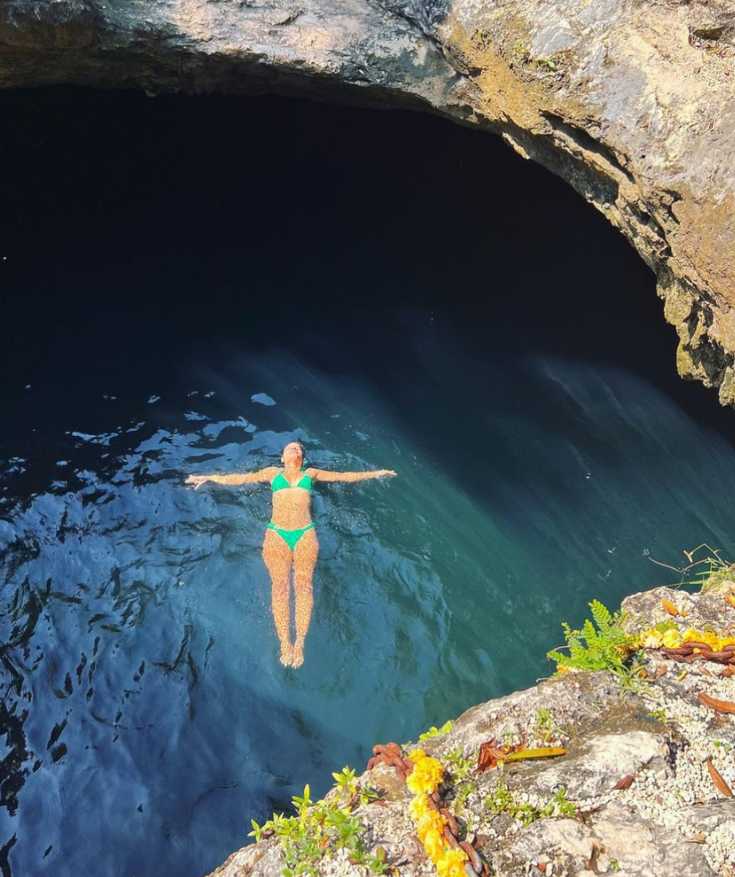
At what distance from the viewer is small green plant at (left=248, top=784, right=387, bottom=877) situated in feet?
6.39

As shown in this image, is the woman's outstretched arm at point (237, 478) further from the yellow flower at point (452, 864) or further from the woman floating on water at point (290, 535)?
the yellow flower at point (452, 864)

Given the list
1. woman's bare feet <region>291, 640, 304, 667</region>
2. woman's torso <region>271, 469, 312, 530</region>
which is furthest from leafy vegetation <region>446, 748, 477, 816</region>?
woman's torso <region>271, 469, 312, 530</region>

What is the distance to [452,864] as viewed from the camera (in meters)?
1.87

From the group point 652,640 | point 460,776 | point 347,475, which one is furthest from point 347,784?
point 347,475

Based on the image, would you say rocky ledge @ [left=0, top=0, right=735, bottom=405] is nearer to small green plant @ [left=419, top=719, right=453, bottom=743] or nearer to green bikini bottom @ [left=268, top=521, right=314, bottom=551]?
small green plant @ [left=419, top=719, right=453, bottom=743]

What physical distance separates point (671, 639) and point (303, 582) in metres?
2.68

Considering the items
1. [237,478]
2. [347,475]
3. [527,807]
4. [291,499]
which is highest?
[527,807]

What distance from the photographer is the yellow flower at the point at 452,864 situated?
186 cm

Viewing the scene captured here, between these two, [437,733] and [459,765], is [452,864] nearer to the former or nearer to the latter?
[459,765]

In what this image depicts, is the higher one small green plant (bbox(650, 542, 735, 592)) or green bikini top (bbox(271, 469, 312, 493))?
small green plant (bbox(650, 542, 735, 592))

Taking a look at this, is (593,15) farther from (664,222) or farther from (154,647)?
(154,647)

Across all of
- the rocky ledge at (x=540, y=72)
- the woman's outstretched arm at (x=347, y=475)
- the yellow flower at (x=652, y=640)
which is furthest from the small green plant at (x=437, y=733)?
the woman's outstretched arm at (x=347, y=475)

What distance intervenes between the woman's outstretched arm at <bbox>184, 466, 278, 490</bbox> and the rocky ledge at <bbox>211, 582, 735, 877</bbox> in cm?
305

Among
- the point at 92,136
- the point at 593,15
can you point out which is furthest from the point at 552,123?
the point at 92,136
